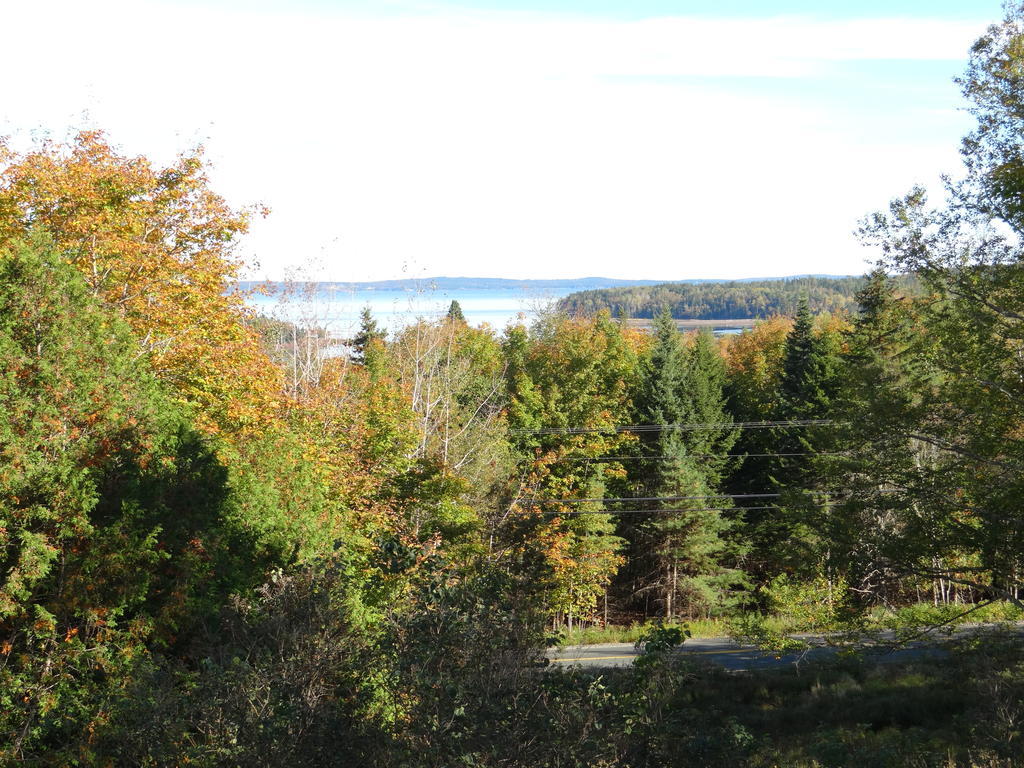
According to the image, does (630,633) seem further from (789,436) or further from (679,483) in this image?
(789,436)

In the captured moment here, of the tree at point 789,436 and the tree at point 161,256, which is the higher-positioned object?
the tree at point 161,256

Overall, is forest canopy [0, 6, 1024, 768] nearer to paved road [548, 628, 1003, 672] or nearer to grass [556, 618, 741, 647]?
paved road [548, 628, 1003, 672]

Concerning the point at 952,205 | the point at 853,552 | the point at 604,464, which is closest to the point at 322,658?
the point at 853,552

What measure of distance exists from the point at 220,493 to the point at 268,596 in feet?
10.3

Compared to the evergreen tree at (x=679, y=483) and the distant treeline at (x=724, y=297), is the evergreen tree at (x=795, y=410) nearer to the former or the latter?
the evergreen tree at (x=679, y=483)

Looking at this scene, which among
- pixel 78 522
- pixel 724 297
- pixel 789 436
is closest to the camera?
pixel 78 522

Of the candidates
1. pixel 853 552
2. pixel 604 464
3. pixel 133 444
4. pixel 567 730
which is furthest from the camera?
pixel 604 464

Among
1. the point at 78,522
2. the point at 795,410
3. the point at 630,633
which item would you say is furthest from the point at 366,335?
the point at 78,522

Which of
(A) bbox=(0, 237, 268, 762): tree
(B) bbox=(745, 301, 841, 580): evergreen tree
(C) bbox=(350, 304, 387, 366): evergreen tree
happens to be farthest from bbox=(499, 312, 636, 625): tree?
(A) bbox=(0, 237, 268, 762): tree

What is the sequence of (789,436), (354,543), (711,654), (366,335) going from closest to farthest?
(354,543), (711,654), (789,436), (366,335)

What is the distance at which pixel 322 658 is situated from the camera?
24.1 feet

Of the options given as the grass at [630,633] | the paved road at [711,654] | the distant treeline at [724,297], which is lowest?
the grass at [630,633]

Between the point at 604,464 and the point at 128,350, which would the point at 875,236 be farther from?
the point at 604,464

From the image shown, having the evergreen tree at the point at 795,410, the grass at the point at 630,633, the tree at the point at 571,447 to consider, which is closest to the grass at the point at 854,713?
the grass at the point at 630,633
